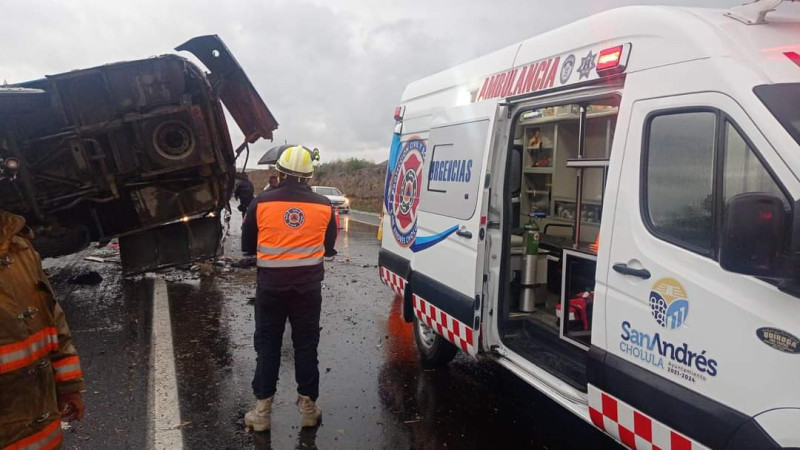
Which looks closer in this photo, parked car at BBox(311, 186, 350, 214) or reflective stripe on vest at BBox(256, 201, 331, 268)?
reflective stripe on vest at BBox(256, 201, 331, 268)

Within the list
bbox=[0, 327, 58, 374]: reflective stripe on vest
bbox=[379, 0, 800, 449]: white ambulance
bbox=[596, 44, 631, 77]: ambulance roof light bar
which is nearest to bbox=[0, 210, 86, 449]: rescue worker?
bbox=[0, 327, 58, 374]: reflective stripe on vest

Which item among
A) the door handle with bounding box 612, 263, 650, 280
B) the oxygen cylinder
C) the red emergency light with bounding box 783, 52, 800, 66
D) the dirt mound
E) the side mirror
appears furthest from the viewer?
the dirt mound

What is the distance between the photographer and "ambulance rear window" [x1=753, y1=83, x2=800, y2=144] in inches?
80.7

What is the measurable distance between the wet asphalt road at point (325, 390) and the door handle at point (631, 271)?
164 centimetres

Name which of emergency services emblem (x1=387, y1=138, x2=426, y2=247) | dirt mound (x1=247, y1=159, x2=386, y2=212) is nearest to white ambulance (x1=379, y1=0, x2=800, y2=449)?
emergency services emblem (x1=387, y1=138, x2=426, y2=247)

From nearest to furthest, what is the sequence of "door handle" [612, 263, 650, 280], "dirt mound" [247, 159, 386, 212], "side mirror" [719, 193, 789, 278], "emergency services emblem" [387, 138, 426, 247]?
"side mirror" [719, 193, 789, 278] < "door handle" [612, 263, 650, 280] < "emergency services emblem" [387, 138, 426, 247] < "dirt mound" [247, 159, 386, 212]

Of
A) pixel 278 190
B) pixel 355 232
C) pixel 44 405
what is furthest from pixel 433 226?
Answer: pixel 355 232

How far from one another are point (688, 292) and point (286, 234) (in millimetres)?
2559

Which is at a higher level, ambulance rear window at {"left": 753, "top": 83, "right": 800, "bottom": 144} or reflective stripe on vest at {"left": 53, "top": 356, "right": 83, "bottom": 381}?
ambulance rear window at {"left": 753, "top": 83, "right": 800, "bottom": 144}

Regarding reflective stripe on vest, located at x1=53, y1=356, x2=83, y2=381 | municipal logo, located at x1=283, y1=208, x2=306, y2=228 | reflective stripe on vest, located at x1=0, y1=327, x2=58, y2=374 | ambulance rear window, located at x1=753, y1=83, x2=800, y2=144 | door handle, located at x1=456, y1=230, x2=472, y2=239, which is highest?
ambulance rear window, located at x1=753, y1=83, x2=800, y2=144

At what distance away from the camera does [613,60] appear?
2.88 meters

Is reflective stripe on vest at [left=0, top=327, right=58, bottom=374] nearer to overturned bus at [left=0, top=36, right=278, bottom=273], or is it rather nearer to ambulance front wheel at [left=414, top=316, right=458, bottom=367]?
ambulance front wheel at [left=414, top=316, right=458, bottom=367]

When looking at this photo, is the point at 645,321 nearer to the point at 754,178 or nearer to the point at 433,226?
the point at 754,178

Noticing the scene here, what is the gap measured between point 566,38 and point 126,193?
20.1ft
